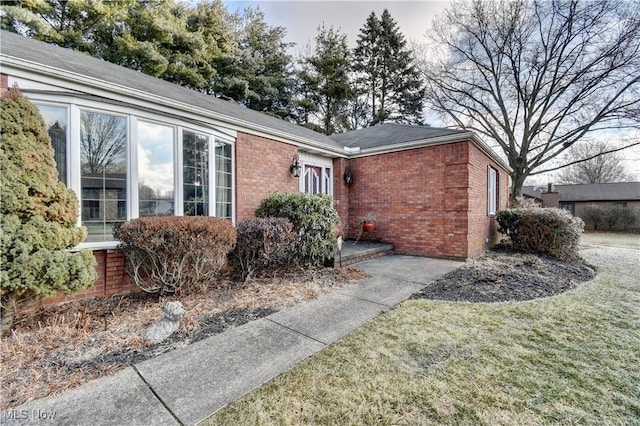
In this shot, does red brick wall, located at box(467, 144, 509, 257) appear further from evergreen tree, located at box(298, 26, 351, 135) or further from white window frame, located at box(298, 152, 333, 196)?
evergreen tree, located at box(298, 26, 351, 135)

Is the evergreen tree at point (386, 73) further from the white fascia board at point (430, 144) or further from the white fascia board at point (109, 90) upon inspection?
the white fascia board at point (109, 90)

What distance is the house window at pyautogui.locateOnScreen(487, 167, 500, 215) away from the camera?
1007cm

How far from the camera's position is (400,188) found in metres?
8.50

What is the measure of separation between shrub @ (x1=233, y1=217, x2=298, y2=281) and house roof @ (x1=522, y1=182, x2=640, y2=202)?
105 feet

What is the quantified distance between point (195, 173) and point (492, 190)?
10.7 metres

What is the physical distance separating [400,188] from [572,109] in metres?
14.0

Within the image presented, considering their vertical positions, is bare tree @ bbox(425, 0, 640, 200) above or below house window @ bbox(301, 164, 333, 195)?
above

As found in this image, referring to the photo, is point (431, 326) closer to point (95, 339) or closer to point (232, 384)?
point (232, 384)

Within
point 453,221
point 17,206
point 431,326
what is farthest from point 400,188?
point 17,206

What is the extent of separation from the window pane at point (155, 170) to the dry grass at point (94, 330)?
1595 millimetres

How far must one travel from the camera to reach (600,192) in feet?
84.4

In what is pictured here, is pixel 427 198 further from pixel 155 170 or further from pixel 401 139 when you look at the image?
pixel 155 170

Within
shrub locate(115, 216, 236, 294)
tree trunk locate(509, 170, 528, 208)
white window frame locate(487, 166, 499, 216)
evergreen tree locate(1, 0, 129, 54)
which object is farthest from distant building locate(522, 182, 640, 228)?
evergreen tree locate(1, 0, 129, 54)

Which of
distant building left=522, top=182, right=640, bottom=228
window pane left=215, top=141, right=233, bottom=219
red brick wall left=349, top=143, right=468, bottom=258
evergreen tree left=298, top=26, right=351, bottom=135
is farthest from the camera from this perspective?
distant building left=522, top=182, right=640, bottom=228
